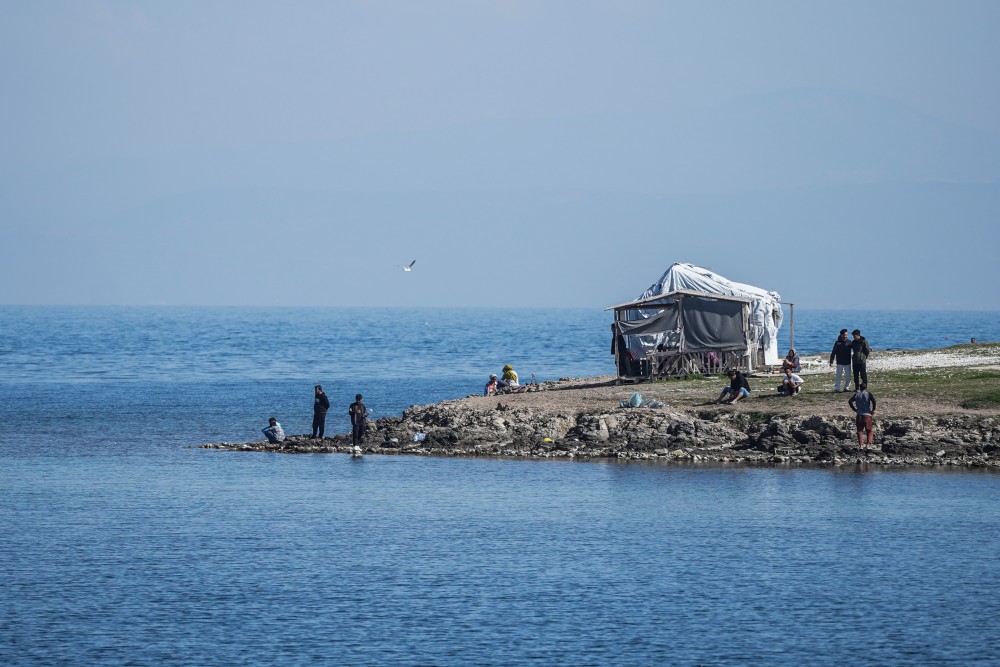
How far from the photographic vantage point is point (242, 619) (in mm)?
23703

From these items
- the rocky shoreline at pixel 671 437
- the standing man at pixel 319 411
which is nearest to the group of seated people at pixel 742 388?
the rocky shoreline at pixel 671 437

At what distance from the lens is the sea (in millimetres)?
22078

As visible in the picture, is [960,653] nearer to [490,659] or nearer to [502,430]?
[490,659]

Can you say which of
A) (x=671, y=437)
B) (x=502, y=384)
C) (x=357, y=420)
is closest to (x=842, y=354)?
(x=671, y=437)

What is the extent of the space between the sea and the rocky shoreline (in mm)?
1240

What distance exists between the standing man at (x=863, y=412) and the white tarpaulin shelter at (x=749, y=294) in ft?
48.2

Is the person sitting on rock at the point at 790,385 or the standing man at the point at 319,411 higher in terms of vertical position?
the person sitting on rock at the point at 790,385

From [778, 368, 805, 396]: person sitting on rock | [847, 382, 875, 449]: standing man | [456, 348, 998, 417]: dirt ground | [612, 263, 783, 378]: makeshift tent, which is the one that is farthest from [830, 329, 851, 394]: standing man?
[612, 263, 783, 378]: makeshift tent

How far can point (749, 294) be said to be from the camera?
2286 inches

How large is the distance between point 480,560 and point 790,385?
64.5 feet

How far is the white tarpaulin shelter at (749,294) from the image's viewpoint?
184 ft

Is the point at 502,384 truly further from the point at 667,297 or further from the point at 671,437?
the point at 671,437

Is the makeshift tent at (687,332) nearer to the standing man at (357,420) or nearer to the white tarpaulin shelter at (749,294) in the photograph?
the white tarpaulin shelter at (749,294)

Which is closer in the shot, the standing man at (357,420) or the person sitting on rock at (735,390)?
the standing man at (357,420)
